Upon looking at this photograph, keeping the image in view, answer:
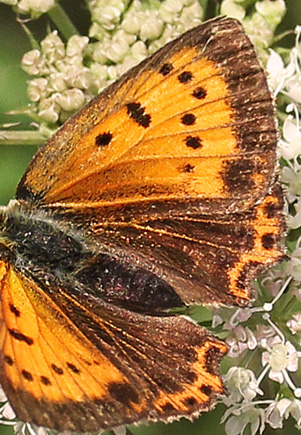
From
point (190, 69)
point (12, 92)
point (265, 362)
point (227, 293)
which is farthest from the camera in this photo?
point (12, 92)

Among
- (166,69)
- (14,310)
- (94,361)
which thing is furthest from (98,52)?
(94,361)

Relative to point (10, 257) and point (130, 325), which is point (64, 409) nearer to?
point (130, 325)

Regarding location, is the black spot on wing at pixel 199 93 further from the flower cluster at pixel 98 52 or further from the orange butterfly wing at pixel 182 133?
the flower cluster at pixel 98 52

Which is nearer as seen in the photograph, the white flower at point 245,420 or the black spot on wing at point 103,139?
the black spot on wing at point 103,139

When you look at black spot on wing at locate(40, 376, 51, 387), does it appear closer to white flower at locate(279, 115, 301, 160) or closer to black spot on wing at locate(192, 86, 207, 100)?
black spot on wing at locate(192, 86, 207, 100)

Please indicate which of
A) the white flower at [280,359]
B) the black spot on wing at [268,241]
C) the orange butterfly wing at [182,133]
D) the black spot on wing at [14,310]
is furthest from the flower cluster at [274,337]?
the black spot on wing at [14,310]

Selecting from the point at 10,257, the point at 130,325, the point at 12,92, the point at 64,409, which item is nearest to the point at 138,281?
the point at 130,325

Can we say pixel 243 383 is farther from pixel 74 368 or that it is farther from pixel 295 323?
pixel 74 368
